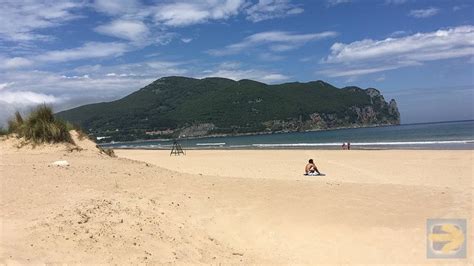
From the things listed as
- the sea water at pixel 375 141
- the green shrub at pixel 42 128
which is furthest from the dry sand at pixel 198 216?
the sea water at pixel 375 141

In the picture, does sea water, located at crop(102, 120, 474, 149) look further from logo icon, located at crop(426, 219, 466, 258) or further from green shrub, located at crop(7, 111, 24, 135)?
green shrub, located at crop(7, 111, 24, 135)

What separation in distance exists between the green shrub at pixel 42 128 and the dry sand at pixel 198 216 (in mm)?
2133

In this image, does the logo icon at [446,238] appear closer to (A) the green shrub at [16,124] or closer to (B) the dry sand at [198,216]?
(B) the dry sand at [198,216]

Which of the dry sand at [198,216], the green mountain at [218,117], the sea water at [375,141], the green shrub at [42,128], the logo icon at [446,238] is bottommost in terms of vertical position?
the sea water at [375,141]

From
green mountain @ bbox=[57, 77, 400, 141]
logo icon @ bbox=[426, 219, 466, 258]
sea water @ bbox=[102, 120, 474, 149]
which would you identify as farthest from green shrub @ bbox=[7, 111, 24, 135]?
green mountain @ bbox=[57, 77, 400, 141]

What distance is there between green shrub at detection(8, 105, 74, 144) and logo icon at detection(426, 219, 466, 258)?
39.7 feet

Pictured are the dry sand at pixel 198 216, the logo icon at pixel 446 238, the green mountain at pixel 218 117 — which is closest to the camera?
the dry sand at pixel 198 216

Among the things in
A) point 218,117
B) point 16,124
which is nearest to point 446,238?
point 16,124

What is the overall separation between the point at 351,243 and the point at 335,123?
18681cm

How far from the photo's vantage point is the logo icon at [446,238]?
26.5 feet

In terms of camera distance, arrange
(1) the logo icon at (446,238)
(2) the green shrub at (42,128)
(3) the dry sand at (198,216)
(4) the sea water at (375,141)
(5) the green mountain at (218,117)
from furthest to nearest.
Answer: (5) the green mountain at (218,117) < (4) the sea water at (375,141) < (2) the green shrub at (42,128) < (1) the logo icon at (446,238) < (3) the dry sand at (198,216)

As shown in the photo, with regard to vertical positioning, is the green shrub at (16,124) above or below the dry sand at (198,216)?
above

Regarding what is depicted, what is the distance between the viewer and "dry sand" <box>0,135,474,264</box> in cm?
639

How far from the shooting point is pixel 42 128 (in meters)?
15.2
